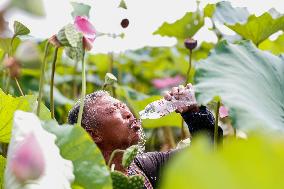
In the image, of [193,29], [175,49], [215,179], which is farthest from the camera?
[175,49]

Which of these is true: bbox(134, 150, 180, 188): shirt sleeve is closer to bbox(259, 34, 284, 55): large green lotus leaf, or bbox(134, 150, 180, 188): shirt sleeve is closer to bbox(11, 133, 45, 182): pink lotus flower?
bbox(11, 133, 45, 182): pink lotus flower

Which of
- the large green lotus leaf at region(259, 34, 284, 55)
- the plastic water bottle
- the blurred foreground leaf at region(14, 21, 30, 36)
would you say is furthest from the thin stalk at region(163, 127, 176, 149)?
the blurred foreground leaf at region(14, 21, 30, 36)

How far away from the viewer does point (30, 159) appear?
0.48 meters

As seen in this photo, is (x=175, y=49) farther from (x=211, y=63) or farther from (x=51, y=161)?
(x=51, y=161)

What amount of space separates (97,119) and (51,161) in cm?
61

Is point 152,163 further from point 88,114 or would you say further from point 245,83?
point 245,83

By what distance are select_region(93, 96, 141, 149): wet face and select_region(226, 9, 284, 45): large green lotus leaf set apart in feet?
1.77

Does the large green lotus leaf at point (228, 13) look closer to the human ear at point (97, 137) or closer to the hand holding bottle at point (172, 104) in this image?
Answer: the hand holding bottle at point (172, 104)

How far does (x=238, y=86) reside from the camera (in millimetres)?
756

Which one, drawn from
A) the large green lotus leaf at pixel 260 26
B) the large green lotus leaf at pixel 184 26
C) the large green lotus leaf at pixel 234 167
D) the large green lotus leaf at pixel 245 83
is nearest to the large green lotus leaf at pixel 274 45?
the large green lotus leaf at pixel 184 26

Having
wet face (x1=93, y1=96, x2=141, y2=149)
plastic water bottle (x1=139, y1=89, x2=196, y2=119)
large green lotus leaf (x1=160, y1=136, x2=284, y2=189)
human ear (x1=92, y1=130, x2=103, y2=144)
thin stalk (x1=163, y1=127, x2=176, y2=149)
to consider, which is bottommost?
thin stalk (x1=163, y1=127, x2=176, y2=149)

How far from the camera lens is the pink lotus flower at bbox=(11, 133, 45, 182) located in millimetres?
484

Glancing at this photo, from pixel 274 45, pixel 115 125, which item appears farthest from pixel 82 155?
pixel 274 45

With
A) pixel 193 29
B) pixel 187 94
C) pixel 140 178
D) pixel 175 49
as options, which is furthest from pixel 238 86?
pixel 175 49
